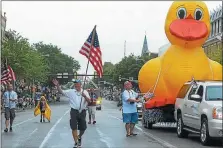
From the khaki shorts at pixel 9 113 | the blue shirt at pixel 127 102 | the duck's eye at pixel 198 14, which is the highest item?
the duck's eye at pixel 198 14

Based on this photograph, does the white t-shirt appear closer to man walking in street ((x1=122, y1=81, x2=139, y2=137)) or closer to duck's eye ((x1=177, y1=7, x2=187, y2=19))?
Result: man walking in street ((x1=122, y1=81, x2=139, y2=137))

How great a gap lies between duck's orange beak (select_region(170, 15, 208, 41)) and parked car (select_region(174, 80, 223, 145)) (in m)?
2.66

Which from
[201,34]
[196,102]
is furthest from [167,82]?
[196,102]

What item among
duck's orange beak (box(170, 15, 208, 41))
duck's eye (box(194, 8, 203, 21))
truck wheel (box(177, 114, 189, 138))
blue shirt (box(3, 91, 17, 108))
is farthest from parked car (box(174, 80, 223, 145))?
blue shirt (box(3, 91, 17, 108))

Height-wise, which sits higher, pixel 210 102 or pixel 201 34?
pixel 201 34

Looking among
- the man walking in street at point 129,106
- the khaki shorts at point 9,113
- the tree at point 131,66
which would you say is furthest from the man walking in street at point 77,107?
the tree at point 131,66

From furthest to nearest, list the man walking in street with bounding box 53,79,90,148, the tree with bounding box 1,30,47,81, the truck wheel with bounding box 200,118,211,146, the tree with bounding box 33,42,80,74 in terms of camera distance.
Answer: the tree with bounding box 33,42,80,74 → the tree with bounding box 1,30,47,81 → the truck wheel with bounding box 200,118,211,146 → the man walking in street with bounding box 53,79,90,148

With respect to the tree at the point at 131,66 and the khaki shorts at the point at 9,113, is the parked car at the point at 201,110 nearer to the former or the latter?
the khaki shorts at the point at 9,113

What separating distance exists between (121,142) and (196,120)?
7.20 feet

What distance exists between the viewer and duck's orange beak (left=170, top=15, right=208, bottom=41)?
17953 millimetres

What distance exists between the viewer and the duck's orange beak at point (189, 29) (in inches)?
707

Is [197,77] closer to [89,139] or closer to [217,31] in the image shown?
[89,139]

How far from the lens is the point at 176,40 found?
1831cm

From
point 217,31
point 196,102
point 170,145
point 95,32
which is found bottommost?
point 170,145
